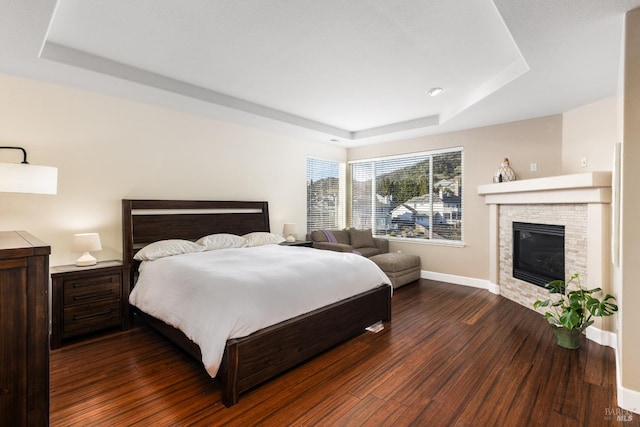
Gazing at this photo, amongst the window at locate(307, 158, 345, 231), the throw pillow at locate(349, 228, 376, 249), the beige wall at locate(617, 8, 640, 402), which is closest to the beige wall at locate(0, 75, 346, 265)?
the window at locate(307, 158, 345, 231)

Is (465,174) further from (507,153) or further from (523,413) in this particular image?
(523,413)

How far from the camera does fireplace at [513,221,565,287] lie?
3.69 metres

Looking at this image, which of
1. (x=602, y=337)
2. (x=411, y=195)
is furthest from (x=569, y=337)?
(x=411, y=195)

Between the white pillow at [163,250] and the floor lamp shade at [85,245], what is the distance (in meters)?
0.41

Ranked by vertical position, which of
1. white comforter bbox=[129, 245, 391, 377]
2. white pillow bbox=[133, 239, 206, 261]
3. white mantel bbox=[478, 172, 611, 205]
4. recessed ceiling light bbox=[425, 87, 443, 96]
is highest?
recessed ceiling light bbox=[425, 87, 443, 96]

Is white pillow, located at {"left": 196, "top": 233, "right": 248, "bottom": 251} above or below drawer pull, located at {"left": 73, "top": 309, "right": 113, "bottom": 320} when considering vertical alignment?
above

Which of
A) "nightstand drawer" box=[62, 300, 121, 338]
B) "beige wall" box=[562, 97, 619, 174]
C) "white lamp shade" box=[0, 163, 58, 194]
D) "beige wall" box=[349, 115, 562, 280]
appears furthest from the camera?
"beige wall" box=[349, 115, 562, 280]

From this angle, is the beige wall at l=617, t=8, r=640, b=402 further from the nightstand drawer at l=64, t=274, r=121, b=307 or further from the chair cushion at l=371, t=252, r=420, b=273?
the nightstand drawer at l=64, t=274, r=121, b=307

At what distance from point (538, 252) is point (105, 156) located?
537 centimetres

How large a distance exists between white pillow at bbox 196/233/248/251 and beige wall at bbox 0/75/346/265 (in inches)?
27.7

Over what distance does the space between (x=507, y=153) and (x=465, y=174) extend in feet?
2.18

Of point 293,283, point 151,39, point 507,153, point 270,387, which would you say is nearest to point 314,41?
point 151,39

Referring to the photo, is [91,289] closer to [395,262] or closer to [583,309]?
[395,262]

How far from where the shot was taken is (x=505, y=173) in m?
4.46
